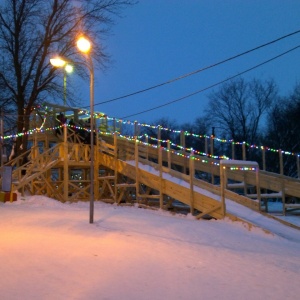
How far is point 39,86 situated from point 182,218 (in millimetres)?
15660

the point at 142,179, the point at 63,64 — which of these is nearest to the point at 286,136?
the point at 142,179

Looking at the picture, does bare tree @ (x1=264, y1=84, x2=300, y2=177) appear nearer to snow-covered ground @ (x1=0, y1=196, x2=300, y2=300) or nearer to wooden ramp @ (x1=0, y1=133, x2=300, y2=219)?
wooden ramp @ (x1=0, y1=133, x2=300, y2=219)

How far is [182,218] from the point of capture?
1659 cm

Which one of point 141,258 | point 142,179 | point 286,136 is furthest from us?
point 286,136

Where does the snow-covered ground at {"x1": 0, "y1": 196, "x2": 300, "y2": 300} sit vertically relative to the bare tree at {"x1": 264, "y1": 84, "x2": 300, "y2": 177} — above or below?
below

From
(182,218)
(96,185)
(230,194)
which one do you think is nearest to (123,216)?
(182,218)

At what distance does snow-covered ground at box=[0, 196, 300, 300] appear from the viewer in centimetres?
761

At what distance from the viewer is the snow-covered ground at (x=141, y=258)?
761 centimetres

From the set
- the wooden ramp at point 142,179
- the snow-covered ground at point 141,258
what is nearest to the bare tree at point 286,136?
the wooden ramp at point 142,179

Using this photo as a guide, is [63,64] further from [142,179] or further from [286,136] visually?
[286,136]

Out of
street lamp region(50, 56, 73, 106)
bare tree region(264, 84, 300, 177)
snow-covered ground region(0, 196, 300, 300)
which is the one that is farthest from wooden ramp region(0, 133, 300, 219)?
bare tree region(264, 84, 300, 177)

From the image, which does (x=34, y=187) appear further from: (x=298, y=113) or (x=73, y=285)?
(x=298, y=113)

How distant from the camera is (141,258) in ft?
32.1

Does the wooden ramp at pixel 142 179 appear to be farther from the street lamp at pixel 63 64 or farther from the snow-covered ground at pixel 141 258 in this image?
the street lamp at pixel 63 64
